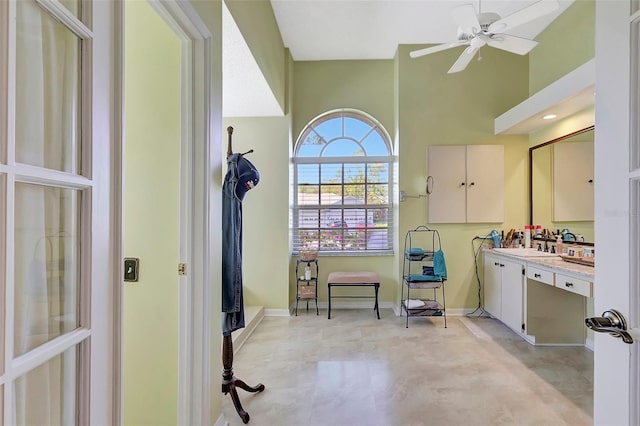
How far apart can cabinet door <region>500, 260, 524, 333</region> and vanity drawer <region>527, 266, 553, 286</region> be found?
0.43 ft

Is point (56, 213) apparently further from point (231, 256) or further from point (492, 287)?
point (492, 287)

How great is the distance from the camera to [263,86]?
3.19 metres

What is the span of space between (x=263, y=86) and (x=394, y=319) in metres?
3.12

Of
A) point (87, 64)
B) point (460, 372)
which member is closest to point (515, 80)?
point (460, 372)

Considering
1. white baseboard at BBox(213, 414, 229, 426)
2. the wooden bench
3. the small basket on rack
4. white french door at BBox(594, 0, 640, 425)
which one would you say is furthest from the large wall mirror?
white baseboard at BBox(213, 414, 229, 426)

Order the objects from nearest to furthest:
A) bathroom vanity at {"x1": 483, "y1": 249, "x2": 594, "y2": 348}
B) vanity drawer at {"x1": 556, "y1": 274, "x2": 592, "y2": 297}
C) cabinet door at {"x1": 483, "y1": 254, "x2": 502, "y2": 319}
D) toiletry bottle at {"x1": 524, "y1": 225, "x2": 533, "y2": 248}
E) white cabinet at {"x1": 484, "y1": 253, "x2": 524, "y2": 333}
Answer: vanity drawer at {"x1": 556, "y1": 274, "x2": 592, "y2": 297} → bathroom vanity at {"x1": 483, "y1": 249, "x2": 594, "y2": 348} → white cabinet at {"x1": 484, "y1": 253, "x2": 524, "y2": 333} → cabinet door at {"x1": 483, "y1": 254, "x2": 502, "y2": 319} → toiletry bottle at {"x1": 524, "y1": 225, "x2": 533, "y2": 248}

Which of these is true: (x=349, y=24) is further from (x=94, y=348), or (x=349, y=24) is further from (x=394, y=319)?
(x=94, y=348)

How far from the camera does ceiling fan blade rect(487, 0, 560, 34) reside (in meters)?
2.09

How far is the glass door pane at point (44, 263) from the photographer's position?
2.14ft

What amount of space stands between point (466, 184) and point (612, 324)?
359cm

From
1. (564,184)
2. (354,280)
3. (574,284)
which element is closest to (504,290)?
(574,284)

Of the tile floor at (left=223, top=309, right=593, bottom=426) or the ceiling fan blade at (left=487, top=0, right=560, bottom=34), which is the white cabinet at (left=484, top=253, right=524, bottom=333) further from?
the ceiling fan blade at (left=487, top=0, right=560, bottom=34)

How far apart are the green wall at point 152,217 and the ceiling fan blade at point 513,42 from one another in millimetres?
2472

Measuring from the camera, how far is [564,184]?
11.1 feet
